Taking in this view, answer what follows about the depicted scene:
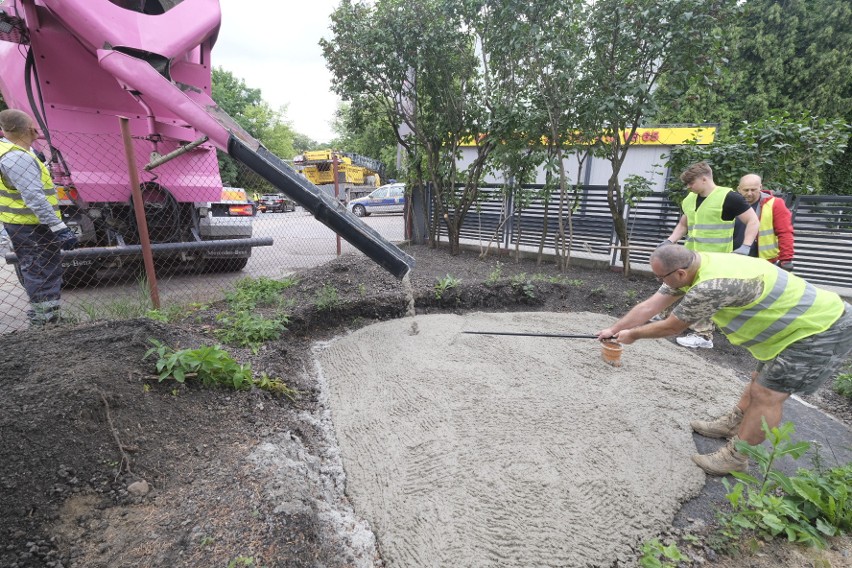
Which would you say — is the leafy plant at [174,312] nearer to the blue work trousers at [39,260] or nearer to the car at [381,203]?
the blue work trousers at [39,260]

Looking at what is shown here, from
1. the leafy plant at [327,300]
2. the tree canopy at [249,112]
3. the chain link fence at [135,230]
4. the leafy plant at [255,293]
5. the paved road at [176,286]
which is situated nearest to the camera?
the chain link fence at [135,230]

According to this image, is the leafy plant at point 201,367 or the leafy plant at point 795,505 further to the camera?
the leafy plant at point 201,367

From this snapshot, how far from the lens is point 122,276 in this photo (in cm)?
518

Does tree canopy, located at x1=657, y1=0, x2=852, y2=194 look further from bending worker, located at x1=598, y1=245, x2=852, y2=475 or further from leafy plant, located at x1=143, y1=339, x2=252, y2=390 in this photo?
leafy plant, located at x1=143, y1=339, x2=252, y2=390

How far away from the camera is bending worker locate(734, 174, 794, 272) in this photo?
10.8 feet

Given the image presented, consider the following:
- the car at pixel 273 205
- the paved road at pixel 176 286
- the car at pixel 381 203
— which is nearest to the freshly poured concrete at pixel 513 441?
the paved road at pixel 176 286

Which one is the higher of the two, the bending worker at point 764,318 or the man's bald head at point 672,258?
the man's bald head at point 672,258

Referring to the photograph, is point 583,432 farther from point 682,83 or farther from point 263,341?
point 682,83

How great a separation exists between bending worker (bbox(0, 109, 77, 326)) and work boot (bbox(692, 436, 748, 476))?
13.9 feet

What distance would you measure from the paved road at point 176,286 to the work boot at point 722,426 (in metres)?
4.13

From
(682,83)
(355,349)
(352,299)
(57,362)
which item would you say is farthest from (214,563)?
(682,83)

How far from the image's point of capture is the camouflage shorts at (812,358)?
188cm

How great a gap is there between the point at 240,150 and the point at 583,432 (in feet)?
9.97

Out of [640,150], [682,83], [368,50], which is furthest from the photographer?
[640,150]
